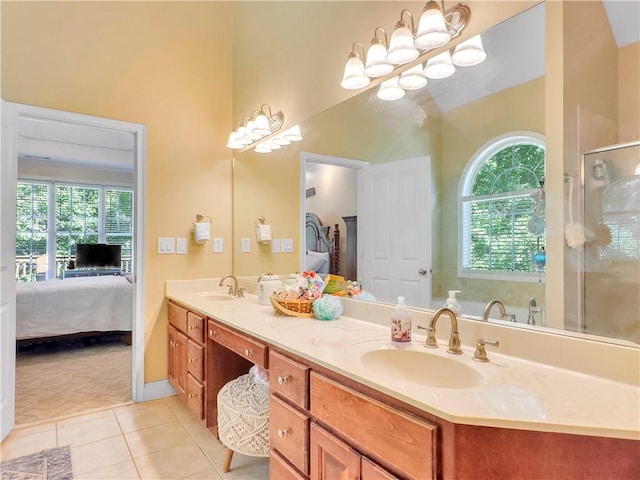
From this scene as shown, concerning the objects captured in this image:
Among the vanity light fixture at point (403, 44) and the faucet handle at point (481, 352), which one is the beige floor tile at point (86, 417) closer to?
the faucet handle at point (481, 352)

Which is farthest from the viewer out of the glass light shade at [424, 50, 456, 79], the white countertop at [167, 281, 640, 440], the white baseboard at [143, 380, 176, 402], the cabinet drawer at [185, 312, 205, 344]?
the white baseboard at [143, 380, 176, 402]

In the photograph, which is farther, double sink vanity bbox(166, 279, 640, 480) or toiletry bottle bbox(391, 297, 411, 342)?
toiletry bottle bbox(391, 297, 411, 342)

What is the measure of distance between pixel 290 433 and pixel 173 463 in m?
1.00

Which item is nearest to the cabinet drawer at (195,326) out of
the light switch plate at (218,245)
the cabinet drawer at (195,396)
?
the cabinet drawer at (195,396)

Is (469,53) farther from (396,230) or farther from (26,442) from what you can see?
(26,442)

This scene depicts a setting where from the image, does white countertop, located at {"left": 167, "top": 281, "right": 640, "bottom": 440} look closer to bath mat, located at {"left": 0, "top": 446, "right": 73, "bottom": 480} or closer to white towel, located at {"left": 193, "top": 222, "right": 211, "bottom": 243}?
bath mat, located at {"left": 0, "top": 446, "right": 73, "bottom": 480}

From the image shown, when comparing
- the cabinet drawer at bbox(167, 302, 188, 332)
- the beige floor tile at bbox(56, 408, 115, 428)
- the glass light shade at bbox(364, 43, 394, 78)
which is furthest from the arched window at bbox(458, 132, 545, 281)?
the beige floor tile at bbox(56, 408, 115, 428)

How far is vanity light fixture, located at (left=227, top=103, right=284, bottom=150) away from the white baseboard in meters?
1.95

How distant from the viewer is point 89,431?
7.66ft

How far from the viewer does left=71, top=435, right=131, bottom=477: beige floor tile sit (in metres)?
1.96

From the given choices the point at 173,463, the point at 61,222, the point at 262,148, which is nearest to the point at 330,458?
the point at 173,463

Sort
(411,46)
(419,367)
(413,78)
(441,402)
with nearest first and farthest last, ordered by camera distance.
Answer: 1. (441,402)
2. (419,367)
3. (411,46)
4. (413,78)

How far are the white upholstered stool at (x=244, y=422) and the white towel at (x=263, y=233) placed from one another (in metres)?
1.21

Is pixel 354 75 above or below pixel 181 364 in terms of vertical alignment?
above
